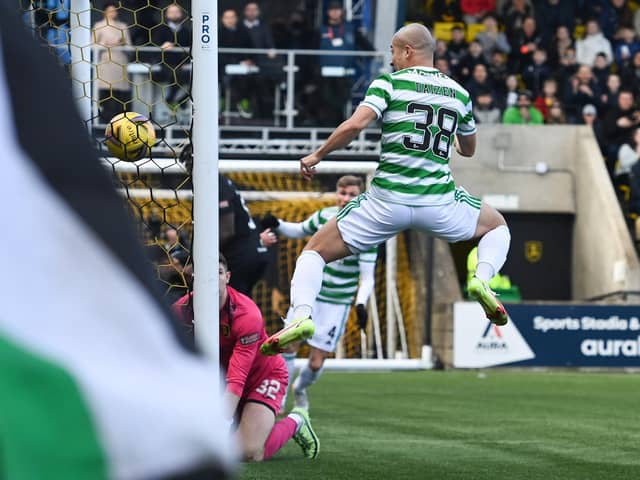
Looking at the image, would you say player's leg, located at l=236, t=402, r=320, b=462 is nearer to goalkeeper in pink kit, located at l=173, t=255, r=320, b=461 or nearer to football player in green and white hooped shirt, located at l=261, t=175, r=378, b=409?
goalkeeper in pink kit, located at l=173, t=255, r=320, b=461

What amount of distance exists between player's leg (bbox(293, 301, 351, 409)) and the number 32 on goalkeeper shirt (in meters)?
3.35

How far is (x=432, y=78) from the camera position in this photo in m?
7.03

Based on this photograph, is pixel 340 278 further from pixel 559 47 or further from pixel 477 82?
pixel 559 47

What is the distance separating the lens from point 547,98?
21.9 meters

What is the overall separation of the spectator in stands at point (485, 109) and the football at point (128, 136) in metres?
14.9

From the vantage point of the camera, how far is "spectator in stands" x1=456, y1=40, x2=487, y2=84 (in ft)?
69.3

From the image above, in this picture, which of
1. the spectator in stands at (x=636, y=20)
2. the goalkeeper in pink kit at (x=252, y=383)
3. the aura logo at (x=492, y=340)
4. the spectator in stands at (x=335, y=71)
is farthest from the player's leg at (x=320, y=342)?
the spectator in stands at (x=636, y=20)

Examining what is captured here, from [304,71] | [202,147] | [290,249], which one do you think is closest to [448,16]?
[304,71]

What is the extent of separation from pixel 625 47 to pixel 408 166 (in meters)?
17.0

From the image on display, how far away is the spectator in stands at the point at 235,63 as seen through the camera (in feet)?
61.9

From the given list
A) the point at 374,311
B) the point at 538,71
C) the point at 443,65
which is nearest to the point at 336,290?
the point at 374,311

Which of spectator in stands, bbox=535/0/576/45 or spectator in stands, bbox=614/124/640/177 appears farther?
spectator in stands, bbox=535/0/576/45

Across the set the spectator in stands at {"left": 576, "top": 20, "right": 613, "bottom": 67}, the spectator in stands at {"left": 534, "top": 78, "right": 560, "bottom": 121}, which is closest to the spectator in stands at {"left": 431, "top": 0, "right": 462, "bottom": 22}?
the spectator in stands at {"left": 576, "top": 20, "right": 613, "bottom": 67}

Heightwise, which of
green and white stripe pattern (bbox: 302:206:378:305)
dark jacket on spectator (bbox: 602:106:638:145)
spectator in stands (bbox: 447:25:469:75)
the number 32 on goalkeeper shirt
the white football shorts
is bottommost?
dark jacket on spectator (bbox: 602:106:638:145)
